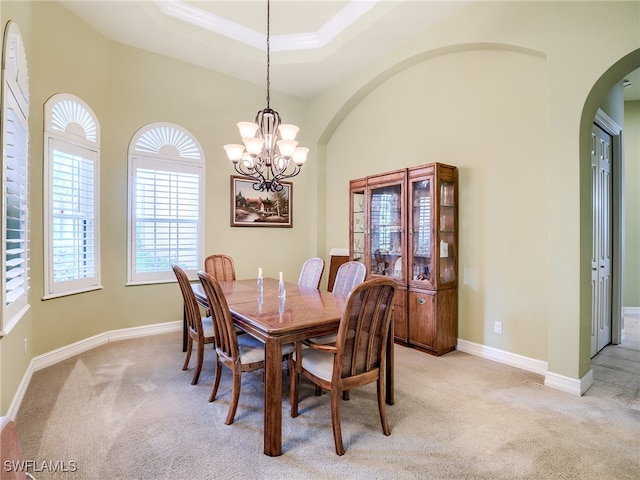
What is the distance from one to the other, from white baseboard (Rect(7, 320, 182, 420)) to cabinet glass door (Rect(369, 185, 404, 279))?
9.16ft

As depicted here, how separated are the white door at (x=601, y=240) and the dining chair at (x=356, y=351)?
106 inches

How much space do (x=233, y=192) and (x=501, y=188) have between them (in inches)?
135

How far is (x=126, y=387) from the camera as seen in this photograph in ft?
8.98

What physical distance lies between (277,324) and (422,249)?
2212 mm

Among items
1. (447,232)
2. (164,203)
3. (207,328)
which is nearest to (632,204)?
(447,232)

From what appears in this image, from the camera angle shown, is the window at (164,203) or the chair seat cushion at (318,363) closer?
the chair seat cushion at (318,363)

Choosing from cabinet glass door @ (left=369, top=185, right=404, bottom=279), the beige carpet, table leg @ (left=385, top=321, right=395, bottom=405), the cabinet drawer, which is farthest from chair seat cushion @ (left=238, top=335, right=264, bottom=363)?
cabinet glass door @ (left=369, top=185, right=404, bottom=279)

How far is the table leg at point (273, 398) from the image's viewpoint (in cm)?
188

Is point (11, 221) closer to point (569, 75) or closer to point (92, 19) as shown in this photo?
point (92, 19)

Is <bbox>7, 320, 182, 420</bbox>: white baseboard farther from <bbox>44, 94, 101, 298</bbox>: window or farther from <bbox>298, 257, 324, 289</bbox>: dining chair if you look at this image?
<bbox>298, 257, 324, 289</bbox>: dining chair

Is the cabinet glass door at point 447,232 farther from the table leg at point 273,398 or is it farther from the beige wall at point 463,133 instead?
the table leg at point 273,398

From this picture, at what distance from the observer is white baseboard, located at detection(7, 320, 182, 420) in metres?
2.50

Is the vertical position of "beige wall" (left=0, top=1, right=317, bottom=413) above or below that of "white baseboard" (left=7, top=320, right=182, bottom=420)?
above

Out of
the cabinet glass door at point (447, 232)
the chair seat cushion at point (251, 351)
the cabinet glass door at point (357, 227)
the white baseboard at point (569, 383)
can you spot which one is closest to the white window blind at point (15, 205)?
the chair seat cushion at point (251, 351)
